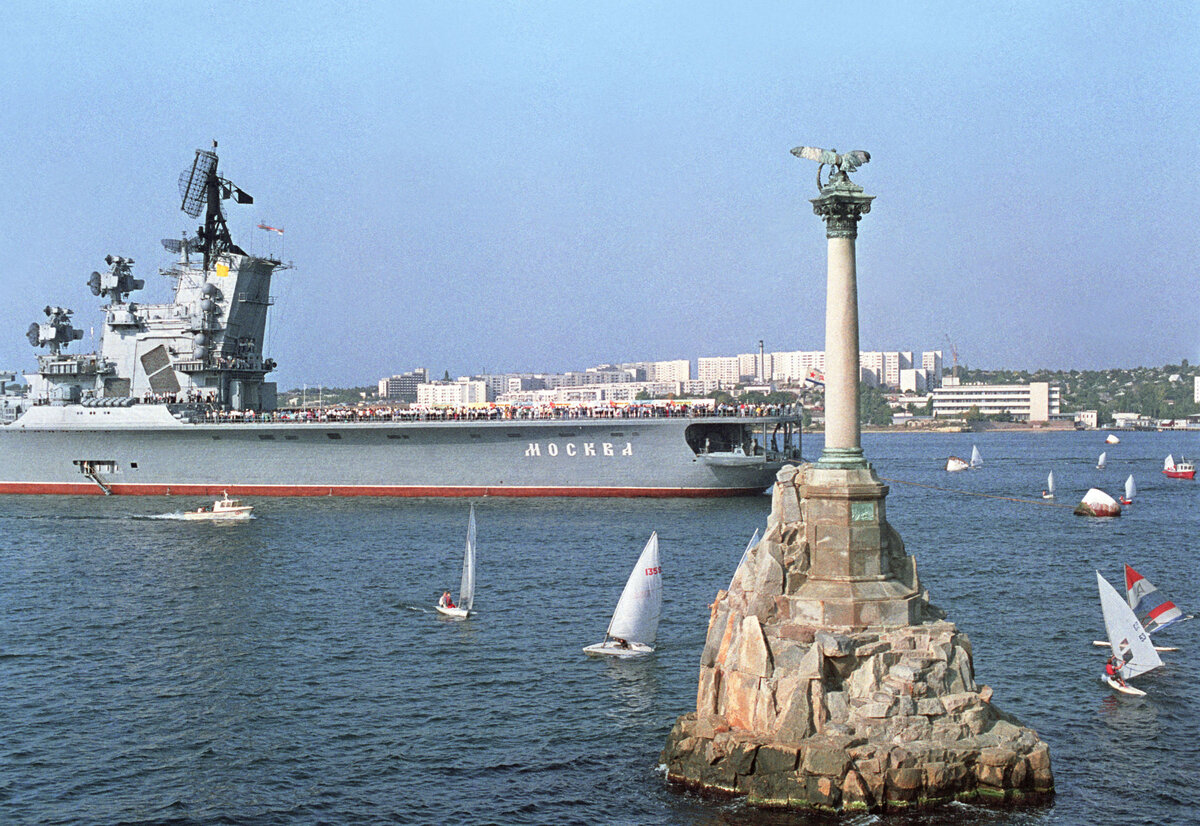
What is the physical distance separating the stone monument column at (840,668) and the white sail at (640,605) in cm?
665

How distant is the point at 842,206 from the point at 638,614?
11.2 m

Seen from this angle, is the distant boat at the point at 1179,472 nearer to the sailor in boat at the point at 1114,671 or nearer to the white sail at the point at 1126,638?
the white sail at the point at 1126,638

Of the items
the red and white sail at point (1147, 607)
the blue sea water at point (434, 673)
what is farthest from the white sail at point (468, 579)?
the red and white sail at point (1147, 607)

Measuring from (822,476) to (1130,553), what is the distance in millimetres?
27511

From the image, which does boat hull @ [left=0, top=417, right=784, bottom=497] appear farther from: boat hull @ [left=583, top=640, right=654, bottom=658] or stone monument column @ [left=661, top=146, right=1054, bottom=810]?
stone monument column @ [left=661, top=146, right=1054, bottom=810]

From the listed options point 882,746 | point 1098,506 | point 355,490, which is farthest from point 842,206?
point 355,490

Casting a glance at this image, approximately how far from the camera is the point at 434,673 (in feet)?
78.1

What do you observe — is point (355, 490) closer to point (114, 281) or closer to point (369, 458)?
point (369, 458)

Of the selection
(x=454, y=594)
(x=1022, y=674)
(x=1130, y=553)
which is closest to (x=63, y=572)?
(x=454, y=594)

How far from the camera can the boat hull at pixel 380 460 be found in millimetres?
55062

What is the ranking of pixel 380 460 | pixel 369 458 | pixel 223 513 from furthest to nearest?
1. pixel 369 458
2. pixel 380 460
3. pixel 223 513

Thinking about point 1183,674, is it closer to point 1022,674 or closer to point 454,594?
point 1022,674

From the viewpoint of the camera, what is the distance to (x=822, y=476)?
58.3 feet

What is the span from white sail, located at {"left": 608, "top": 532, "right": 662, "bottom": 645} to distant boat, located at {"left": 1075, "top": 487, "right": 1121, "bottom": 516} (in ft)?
114
